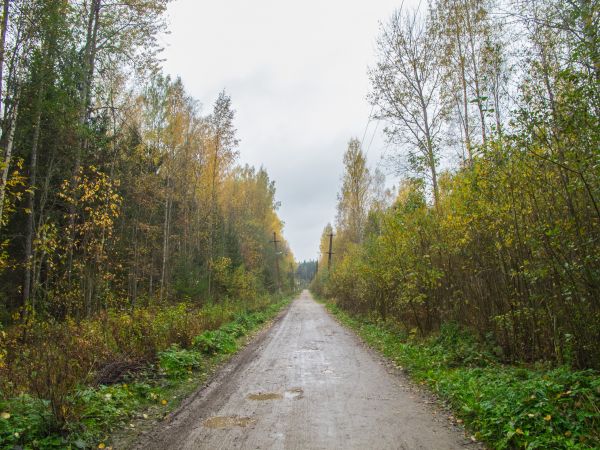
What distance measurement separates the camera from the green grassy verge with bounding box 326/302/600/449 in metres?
3.87

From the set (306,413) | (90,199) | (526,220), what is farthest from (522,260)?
(90,199)

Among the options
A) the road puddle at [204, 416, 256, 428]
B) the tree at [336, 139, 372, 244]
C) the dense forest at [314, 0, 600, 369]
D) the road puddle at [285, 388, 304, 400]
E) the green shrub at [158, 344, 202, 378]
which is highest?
the tree at [336, 139, 372, 244]

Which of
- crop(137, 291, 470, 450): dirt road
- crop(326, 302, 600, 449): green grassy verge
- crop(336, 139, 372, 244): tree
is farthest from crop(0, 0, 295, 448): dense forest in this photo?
crop(336, 139, 372, 244): tree

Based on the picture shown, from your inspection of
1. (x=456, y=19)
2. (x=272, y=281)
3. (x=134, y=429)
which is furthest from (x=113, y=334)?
(x=272, y=281)

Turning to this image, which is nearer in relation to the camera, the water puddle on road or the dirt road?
the dirt road

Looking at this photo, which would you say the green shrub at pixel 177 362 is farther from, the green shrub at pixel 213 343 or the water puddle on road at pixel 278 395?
the water puddle on road at pixel 278 395

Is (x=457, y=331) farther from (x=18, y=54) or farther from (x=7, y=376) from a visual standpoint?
(x=18, y=54)

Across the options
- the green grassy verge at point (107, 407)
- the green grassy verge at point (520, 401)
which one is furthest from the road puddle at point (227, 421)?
the green grassy verge at point (520, 401)

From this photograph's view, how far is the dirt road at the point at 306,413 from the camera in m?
4.43

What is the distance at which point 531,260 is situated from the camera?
5.98 meters

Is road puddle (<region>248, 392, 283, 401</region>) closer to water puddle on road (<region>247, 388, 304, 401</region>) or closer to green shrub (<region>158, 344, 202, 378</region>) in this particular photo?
water puddle on road (<region>247, 388, 304, 401</region>)

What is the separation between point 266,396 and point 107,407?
238 centimetres

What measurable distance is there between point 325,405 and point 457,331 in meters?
5.07

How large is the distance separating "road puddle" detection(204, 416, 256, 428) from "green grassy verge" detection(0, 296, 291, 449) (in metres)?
0.91
